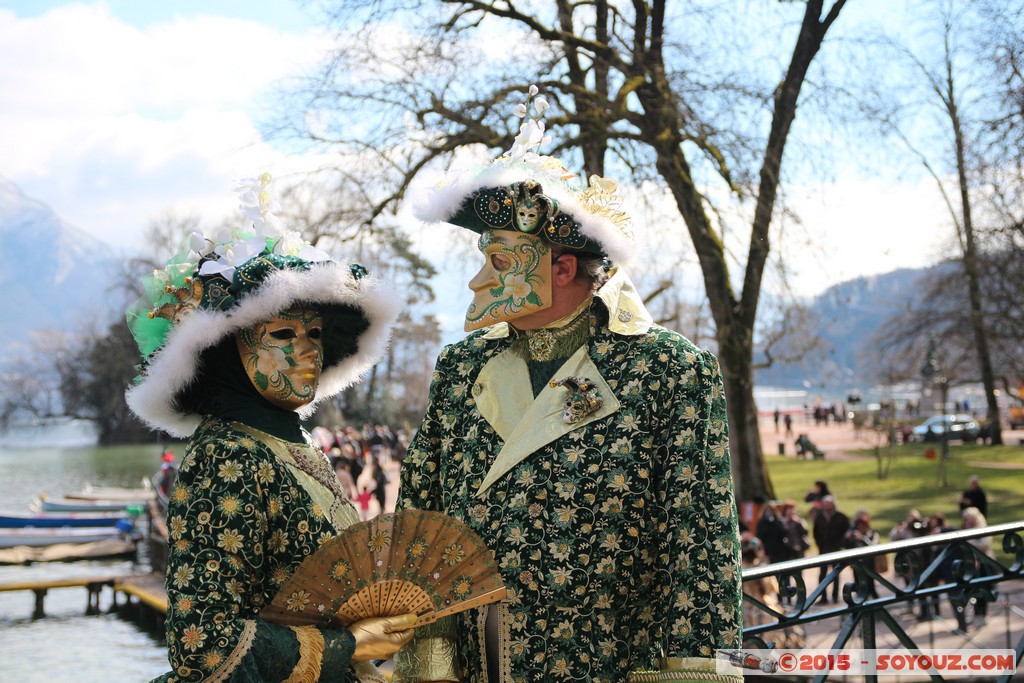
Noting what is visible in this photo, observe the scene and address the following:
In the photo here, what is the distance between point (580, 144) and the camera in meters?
11.7

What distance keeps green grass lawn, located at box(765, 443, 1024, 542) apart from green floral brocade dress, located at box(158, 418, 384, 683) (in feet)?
49.9

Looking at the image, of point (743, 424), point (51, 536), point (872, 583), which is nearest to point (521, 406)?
point (872, 583)

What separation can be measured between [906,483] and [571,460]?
73.8ft

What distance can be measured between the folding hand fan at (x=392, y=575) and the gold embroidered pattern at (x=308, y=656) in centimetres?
5

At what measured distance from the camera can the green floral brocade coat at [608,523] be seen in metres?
2.42

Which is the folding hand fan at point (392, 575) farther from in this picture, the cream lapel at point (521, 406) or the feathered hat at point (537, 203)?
the feathered hat at point (537, 203)

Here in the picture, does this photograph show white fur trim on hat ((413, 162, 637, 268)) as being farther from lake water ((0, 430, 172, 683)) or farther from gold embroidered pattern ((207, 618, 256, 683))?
lake water ((0, 430, 172, 683))

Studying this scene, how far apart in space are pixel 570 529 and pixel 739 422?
1115 centimetres

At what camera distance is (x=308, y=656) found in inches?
87.0

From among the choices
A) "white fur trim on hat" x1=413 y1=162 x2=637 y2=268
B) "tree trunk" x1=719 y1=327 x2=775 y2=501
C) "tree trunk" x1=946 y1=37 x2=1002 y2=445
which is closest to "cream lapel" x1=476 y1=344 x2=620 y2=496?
"white fur trim on hat" x1=413 y1=162 x2=637 y2=268

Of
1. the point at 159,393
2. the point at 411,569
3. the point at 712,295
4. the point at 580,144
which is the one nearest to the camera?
the point at 411,569

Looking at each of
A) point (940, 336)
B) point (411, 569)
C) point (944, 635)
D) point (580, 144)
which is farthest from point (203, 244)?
point (940, 336)

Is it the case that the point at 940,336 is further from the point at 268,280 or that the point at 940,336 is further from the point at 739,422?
the point at 268,280

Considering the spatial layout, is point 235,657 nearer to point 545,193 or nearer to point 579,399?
point 579,399
